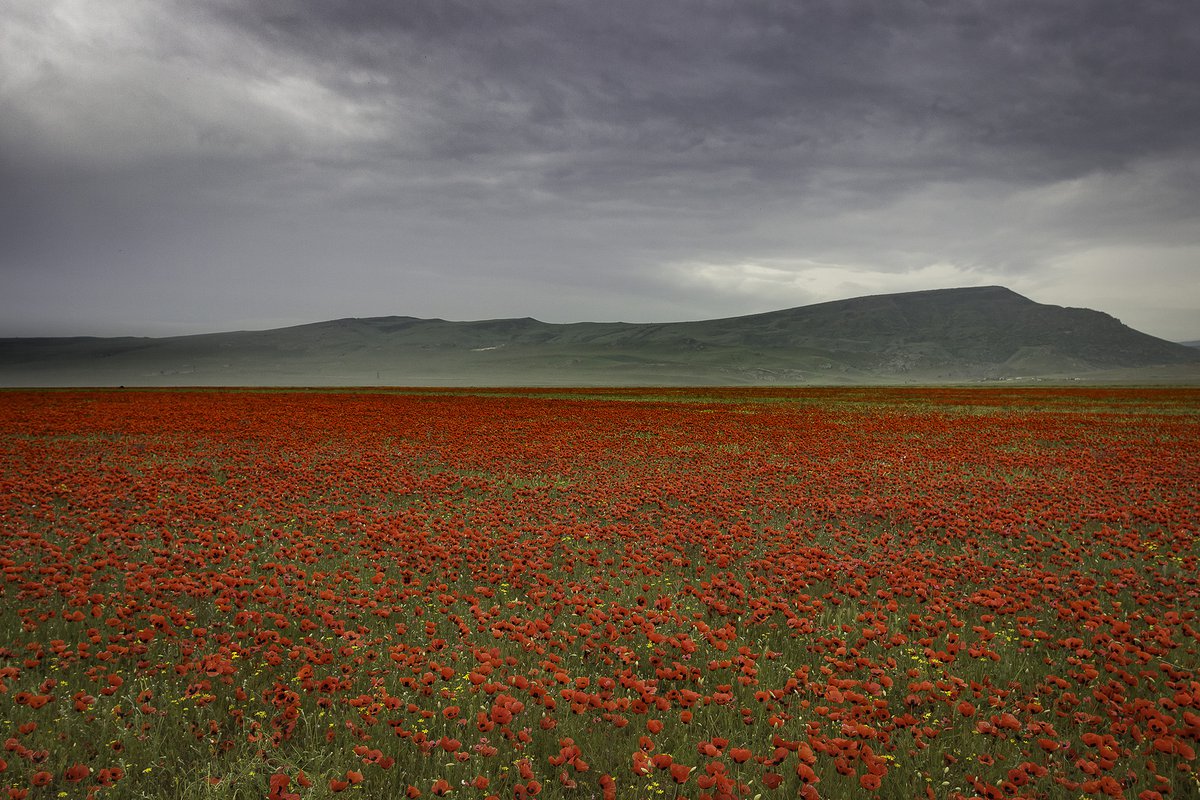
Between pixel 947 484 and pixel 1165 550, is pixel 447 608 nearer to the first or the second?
pixel 1165 550

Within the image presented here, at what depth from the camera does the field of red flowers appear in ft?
13.6

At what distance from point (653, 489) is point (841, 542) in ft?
14.3

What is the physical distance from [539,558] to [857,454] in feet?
46.9

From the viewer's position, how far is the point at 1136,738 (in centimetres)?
473

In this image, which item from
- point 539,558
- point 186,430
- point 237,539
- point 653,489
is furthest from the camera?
point 186,430

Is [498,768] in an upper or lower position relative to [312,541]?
lower

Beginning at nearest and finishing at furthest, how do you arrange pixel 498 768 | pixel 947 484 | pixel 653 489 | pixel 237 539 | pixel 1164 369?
pixel 498 768, pixel 237 539, pixel 653 489, pixel 947 484, pixel 1164 369

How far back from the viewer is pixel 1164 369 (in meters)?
170

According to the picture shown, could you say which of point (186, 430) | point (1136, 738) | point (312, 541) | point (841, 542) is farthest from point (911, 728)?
point (186, 430)

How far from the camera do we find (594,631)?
21.0 ft

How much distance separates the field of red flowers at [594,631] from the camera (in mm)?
4133


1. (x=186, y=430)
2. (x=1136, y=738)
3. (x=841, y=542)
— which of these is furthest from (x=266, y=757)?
(x=186, y=430)

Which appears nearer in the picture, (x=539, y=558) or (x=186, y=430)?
(x=539, y=558)

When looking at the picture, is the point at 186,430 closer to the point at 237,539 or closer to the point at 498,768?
the point at 237,539
